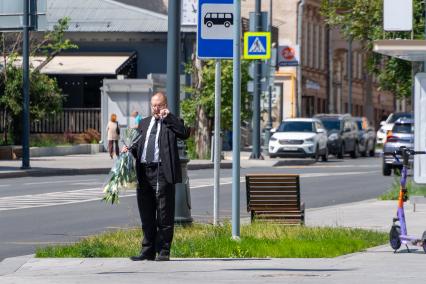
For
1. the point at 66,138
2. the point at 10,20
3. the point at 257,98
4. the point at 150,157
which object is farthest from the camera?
the point at 66,138

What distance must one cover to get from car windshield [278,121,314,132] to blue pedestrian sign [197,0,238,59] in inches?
1513

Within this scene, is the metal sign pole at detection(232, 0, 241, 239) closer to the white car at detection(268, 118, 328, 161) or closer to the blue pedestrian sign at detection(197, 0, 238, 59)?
the blue pedestrian sign at detection(197, 0, 238, 59)

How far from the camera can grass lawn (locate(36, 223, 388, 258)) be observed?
52.3ft

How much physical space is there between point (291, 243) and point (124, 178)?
7.73ft

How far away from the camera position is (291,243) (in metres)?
16.6

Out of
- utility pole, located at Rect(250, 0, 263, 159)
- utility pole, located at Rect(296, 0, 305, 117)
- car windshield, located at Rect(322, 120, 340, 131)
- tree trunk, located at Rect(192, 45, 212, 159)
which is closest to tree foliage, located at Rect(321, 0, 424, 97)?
tree trunk, located at Rect(192, 45, 212, 159)

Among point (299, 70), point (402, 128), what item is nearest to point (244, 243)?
point (402, 128)

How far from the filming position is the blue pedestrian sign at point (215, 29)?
17219 mm

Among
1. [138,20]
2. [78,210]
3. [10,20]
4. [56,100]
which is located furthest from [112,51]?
[78,210]

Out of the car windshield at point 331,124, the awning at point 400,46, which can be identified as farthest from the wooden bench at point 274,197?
the car windshield at point 331,124

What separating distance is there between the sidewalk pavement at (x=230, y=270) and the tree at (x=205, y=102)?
3373cm

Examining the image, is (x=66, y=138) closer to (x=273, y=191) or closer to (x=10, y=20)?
(x=10, y=20)

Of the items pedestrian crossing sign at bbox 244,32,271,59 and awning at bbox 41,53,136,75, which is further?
awning at bbox 41,53,136,75

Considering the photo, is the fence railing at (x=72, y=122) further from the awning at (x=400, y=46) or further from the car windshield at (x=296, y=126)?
the awning at (x=400, y=46)
